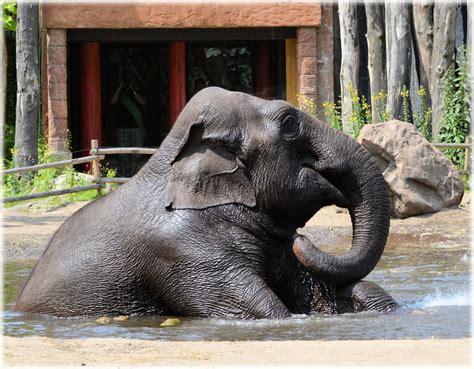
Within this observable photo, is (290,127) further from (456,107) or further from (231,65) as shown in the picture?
(231,65)

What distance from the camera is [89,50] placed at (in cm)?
2286

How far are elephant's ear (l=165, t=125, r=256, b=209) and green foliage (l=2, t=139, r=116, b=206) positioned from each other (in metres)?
9.86

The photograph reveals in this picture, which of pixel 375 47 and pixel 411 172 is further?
pixel 375 47

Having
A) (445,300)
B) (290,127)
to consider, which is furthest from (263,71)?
(290,127)

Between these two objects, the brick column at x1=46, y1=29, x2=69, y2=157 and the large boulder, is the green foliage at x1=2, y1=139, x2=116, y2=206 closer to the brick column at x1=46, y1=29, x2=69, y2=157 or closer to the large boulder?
the brick column at x1=46, y1=29, x2=69, y2=157

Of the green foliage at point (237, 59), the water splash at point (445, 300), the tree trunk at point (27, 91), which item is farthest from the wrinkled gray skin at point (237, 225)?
the green foliage at point (237, 59)

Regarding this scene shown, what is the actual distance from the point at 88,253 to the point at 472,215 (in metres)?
7.80

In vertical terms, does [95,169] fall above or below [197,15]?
below

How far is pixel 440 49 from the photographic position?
19.0 meters

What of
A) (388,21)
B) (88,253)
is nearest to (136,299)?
(88,253)

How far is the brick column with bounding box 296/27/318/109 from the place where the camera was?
69.3 feet

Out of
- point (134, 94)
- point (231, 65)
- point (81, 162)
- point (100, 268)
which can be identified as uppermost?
point (231, 65)

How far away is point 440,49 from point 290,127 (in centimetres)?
1104

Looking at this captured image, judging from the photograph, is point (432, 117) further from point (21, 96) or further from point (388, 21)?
point (21, 96)
